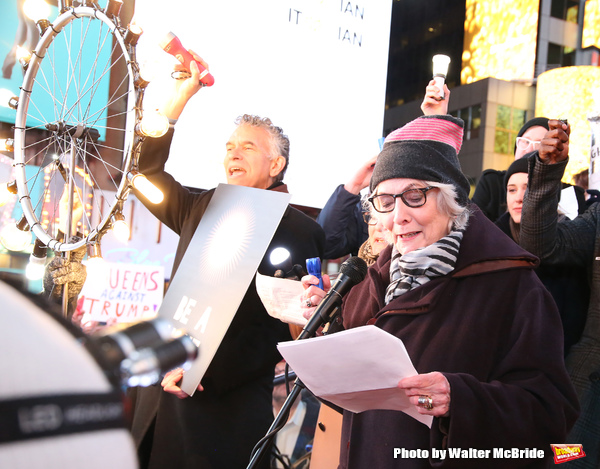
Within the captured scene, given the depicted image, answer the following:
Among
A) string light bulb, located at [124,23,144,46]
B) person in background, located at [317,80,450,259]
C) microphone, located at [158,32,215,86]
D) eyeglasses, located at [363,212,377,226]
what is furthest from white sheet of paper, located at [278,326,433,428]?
person in background, located at [317,80,450,259]

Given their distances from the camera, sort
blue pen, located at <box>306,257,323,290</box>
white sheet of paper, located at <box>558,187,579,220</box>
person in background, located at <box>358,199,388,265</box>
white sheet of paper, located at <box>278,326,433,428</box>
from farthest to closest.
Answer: white sheet of paper, located at <box>558,187,579,220</box>, person in background, located at <box>358,199,388,265</box>, blue pen, located at <box>306,257,323,290</box>, white sheet of paper, located at <box>278,326,433,428</box>

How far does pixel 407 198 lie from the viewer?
1732 millimetres

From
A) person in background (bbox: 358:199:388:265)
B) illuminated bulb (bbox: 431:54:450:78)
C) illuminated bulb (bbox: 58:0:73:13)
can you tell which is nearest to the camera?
illuminated bulb (bbox: 58:0:73:13)

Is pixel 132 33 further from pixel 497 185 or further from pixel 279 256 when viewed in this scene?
pixel 497 185

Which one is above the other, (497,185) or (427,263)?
(497,185)

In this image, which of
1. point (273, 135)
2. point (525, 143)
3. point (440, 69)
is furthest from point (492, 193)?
point (273, 135)

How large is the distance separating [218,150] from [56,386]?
3575 millimetres

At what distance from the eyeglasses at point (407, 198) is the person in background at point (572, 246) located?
0.71 meters

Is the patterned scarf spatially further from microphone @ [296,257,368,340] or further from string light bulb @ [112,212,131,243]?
string light bulb @ [112,212,131,243]

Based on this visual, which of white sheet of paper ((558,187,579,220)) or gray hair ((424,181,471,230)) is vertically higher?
white sheet of paper ((558,187,579,220))

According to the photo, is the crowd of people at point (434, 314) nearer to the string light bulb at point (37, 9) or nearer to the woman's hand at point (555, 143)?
the woman's hand at point (555, 143)

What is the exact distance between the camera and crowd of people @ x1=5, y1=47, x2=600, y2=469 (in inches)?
57.0

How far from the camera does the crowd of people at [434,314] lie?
4.75ft
